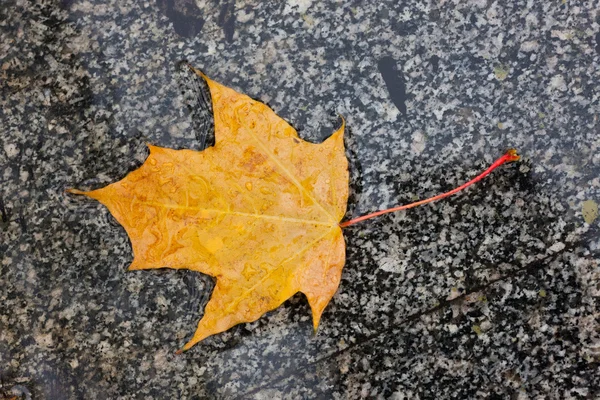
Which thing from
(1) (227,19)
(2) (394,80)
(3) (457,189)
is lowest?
(3) (457,189)

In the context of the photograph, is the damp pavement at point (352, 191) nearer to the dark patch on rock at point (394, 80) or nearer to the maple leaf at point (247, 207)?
the dark patch on rock at point (394, 80)

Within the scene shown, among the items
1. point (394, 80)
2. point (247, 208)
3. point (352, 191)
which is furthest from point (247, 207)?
point (394, 80)

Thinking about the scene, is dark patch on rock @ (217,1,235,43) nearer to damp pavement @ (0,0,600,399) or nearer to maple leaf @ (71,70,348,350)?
damp pavement @ (0,0,600,399)

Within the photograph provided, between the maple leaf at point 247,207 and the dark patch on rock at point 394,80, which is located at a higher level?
the dark patch on rock at point 394,80

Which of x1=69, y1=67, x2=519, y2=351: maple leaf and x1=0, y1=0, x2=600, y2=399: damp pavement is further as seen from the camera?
x1=0, y1=0, x2=600, y2=399: damp pavement

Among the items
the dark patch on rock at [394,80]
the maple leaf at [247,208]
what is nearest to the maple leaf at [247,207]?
the maple leaf at [247,208]

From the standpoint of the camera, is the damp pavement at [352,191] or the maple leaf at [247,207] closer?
the maple leaf at [247,207]

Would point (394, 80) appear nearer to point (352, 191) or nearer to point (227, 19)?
point (352, 191)

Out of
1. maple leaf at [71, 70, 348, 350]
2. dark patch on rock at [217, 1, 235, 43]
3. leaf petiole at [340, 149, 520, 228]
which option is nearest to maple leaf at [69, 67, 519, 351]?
maple leaf at [71, 70, 348, 350]
